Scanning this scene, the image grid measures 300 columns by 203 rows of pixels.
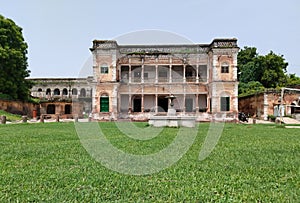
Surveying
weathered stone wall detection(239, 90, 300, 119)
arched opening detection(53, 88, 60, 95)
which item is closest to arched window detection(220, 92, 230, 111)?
weathered stone wall detection(239, 90, 300, 119)

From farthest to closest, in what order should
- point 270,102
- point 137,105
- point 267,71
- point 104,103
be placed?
point 267,71, point 137,105, point 104,103, point 270,102

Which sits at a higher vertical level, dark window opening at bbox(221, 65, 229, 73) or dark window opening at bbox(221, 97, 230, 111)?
dark window opening at bbox(221, 65, 229, 73)

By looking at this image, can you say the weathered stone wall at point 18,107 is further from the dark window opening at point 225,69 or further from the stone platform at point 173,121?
the dark window opening at point 225,69

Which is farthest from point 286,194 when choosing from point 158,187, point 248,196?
point 158,187

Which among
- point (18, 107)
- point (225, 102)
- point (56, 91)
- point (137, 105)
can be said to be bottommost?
point (18, 107)

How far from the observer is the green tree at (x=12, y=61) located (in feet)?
87.5

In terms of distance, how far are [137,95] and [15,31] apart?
13043mm

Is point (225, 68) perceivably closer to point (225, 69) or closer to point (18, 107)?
point (225, 69)

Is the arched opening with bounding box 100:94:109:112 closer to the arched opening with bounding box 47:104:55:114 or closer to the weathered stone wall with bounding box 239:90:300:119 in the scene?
the arched opening with bounding box 47:104:55:114

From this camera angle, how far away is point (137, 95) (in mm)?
30266

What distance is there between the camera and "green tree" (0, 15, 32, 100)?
26672mm

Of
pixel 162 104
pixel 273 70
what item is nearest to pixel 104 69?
pixel 162 104

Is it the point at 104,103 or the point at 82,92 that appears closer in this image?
the point at 104,103

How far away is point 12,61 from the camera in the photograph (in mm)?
26875
